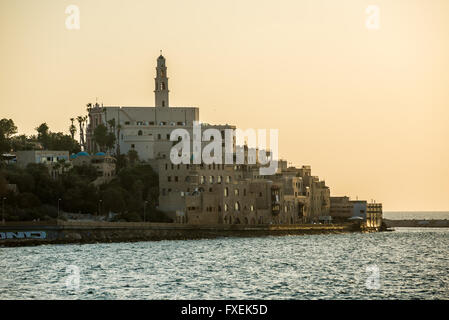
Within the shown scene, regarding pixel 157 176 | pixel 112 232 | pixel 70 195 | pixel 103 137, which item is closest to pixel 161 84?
pixel 103 137

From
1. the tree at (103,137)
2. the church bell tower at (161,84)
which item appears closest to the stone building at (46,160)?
the tree at (103,137)

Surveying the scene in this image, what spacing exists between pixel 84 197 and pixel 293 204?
5316 cm

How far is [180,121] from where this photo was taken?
182m

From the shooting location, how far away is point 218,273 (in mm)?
82000

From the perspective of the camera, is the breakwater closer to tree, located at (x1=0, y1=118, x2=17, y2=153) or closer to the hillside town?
the hillside town

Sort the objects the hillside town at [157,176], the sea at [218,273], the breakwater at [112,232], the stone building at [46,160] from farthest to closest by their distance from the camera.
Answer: the stone building at [46,160], the hillside town at [157,176], the breakwater at [112,232], the sea at [218,273]

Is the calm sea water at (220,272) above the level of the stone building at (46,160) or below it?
below

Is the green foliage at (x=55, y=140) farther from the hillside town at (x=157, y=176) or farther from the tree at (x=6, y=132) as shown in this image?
the tree at (x=6, y=132)

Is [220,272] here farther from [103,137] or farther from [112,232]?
[103,137]

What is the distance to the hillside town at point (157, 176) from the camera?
491 ft

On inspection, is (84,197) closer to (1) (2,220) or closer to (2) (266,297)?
(1) (2,220)

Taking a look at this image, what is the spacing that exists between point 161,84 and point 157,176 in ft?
87.6

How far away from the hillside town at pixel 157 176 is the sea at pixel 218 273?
1005 inches
